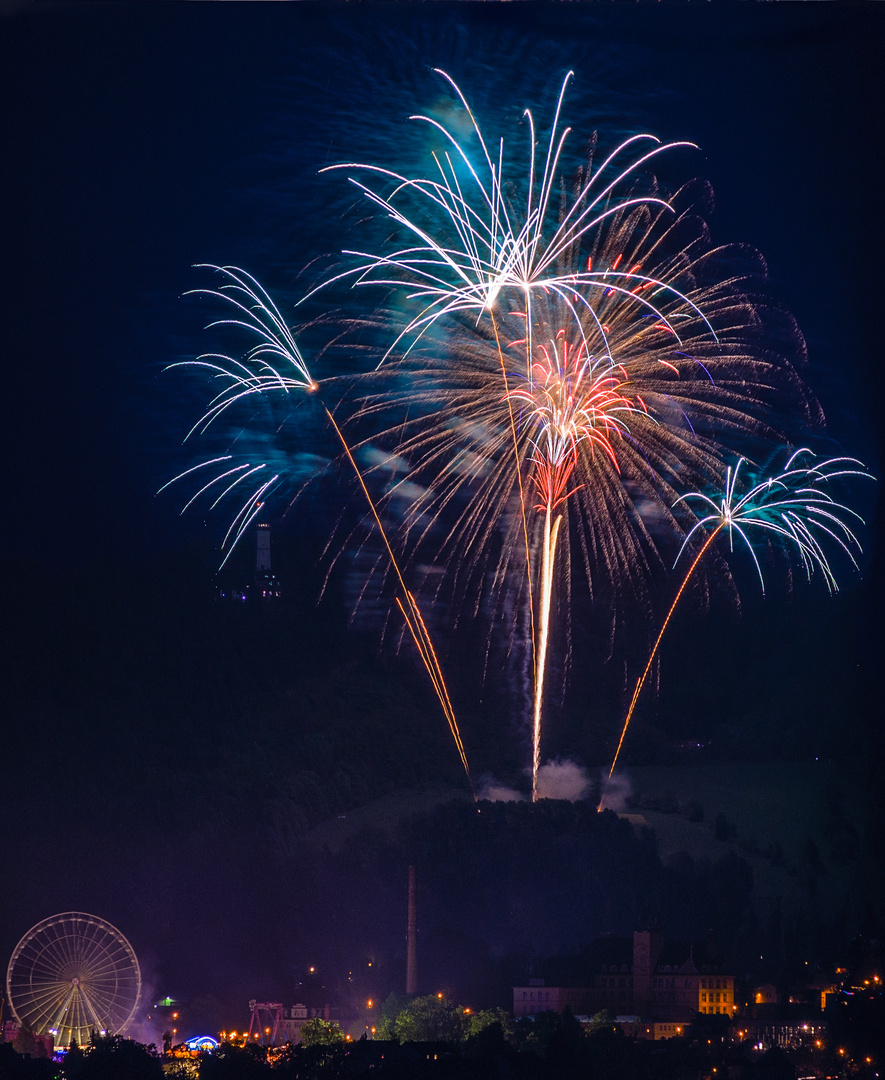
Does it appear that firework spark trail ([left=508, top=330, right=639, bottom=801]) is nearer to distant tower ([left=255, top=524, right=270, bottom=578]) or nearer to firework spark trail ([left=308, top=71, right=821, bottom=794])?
firework spark trail ([left=308, top=71, right=821, bottom=794])

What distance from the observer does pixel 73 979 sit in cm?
1400

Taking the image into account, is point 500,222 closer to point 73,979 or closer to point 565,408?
point 565,408

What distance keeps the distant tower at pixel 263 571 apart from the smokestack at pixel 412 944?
3.87m

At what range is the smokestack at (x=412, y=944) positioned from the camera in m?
14.5

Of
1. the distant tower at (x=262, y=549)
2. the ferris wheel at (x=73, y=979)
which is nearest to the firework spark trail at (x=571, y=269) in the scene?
the distant tower at (x=262, y=549)

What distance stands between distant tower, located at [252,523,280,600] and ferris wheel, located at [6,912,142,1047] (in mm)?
4186

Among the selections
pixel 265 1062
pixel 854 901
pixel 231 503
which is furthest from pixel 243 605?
pixel 854 901

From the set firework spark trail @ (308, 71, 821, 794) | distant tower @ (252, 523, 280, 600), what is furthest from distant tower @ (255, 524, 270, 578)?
firework spark trail @ (308, 71, 821, 794)

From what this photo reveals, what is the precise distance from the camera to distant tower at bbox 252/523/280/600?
1454cm

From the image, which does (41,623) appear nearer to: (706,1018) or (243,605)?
(243,605)

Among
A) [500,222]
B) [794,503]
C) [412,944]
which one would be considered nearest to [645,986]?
[412,944]

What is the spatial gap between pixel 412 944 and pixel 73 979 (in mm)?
3816

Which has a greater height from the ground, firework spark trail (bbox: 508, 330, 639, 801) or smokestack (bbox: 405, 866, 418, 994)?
firework spark trail (bbox: 508, 330, 639, 801)

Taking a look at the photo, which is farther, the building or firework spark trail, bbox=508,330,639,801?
the building
